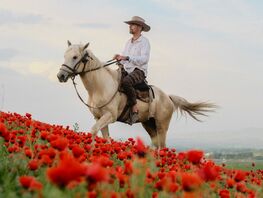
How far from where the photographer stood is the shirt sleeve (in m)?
12.9

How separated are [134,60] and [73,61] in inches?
64.0

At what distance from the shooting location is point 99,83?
12859 mm

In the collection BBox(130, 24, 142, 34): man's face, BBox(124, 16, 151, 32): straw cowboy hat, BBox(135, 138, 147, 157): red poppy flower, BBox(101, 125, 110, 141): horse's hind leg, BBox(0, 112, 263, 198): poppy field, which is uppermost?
BBox(124, 16, 151, 32): straw cowboy hat

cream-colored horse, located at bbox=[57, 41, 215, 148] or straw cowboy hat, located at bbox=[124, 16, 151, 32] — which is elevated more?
straw cowboy hat, located at bbox=[124, 16, 151, 32]

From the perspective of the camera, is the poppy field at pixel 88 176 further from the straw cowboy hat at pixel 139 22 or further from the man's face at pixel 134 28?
the straw cowboy hat at pixel 139 22

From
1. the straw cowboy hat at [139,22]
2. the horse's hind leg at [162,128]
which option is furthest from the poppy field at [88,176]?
the horse's hind leg at [162,128]

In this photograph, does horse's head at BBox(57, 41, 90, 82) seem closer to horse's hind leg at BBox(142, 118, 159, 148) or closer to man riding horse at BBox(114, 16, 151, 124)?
man riding horse at BBox(114, 16, 151, 124)

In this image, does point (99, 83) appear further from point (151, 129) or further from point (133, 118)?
point (151, 129)

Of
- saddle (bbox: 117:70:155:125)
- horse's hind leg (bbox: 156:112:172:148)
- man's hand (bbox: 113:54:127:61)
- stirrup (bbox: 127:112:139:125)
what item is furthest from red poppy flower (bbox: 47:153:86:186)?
horse's hind leg (bbox: 156:112:172:148)

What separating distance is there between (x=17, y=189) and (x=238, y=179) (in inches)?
75.1

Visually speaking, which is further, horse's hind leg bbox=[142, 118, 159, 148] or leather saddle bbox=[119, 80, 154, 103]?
horse's hind leg bbox=[142, 118, 159, 148]

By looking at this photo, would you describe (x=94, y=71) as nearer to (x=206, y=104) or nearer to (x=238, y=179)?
(x=206, y=104)

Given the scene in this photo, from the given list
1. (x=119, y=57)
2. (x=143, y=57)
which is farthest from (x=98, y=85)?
(x=143, y=57)

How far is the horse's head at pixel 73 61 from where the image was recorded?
1202 centimetres
